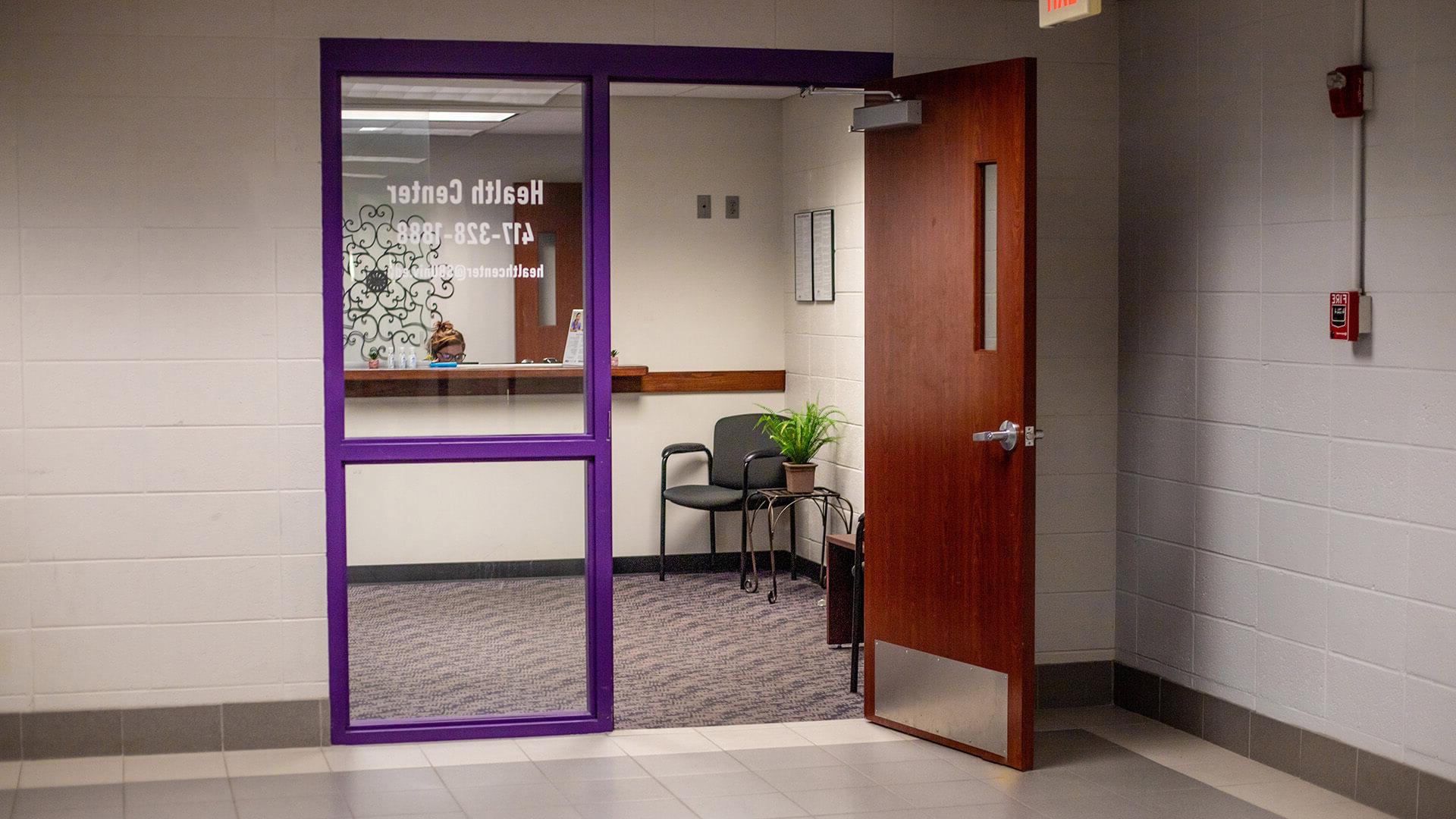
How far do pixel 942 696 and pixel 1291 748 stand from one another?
1088mm

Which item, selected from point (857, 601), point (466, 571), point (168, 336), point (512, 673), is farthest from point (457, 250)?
point (857, 601)

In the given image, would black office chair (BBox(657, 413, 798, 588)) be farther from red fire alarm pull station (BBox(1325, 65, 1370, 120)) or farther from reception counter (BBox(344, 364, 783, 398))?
red fire alarm pull station (BBox(1325, 65, 1370, 120))

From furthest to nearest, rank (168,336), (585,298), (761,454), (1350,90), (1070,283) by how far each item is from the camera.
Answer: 1. (761,454)
2. (1070,283)
3. (585,298)
4. (168,336)
5. (1350,90)

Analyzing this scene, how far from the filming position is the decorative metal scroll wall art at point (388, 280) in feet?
15.4

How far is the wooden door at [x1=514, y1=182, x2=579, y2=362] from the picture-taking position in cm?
475

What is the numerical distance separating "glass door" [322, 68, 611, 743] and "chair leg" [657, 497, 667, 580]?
3036 millimetres

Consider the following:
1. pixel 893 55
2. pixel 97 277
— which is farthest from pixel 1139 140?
pixel 97 277

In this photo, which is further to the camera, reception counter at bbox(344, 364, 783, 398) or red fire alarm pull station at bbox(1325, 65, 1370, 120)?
reception counter at bbox(344, 364, 783, 398)

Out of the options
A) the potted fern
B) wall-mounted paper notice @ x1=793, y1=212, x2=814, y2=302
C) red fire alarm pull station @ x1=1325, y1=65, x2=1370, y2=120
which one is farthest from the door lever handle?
wall-mounted paper notice @ x1=793, y1=212, x2=814, y2=302

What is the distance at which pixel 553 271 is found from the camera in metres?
4.78

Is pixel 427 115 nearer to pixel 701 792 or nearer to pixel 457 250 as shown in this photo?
pixel 457 250

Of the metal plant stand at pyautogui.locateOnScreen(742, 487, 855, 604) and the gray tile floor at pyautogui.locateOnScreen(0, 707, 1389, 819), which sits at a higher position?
the metal plant stand at pyautogui.locateOnScreen(742, 487, 855, 604)

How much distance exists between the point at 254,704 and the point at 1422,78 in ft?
→ 13.2

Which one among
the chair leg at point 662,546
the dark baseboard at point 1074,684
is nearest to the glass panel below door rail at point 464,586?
the dark baseboard at point 1074,684
